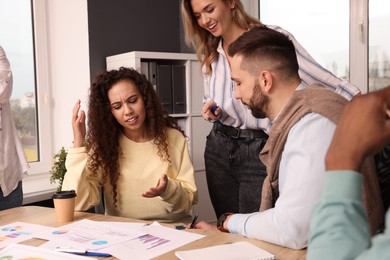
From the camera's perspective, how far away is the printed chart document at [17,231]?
1431 mm

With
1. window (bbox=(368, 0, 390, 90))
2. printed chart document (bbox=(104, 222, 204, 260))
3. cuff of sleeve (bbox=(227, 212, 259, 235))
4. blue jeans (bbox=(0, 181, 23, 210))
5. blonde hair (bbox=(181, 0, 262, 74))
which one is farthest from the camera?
window (bbox=(368, 0, 390, 90))

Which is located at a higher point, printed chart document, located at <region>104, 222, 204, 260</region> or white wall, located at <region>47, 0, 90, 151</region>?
white wall, located at <region>47, 0, 90, 151</region>

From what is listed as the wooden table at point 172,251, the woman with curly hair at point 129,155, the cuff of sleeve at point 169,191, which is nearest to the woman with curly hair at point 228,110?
the woman with curly hair at point 129,155

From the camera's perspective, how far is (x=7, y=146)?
248 centimetres

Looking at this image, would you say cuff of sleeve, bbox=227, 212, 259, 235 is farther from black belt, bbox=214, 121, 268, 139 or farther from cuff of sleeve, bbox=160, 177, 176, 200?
black belt, bbox=214, 121, 268, 139

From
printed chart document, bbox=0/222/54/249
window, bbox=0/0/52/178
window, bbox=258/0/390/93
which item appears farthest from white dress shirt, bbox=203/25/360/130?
window, bbox=0/0/52/178

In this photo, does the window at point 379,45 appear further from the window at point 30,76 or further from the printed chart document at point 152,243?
the window at point 30,76

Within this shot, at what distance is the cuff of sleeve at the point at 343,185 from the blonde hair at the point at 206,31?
160 centimetres

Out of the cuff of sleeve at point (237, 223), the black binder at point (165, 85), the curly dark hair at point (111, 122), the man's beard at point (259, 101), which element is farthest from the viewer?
the black binder at point (165, 85)

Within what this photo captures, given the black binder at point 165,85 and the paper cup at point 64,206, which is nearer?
the paper cup at point 64,206

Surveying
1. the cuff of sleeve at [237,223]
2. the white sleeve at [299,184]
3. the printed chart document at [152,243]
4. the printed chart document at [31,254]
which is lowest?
the printed chart document at [31,254]

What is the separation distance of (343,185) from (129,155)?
5.01 ft

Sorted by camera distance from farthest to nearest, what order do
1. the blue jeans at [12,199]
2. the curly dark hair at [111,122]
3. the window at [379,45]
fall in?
the window at [379,45] → the blue jeans at [12,199] → the curly dark hair at [111,122]

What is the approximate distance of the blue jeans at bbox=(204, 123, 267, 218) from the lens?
6.57 ft
